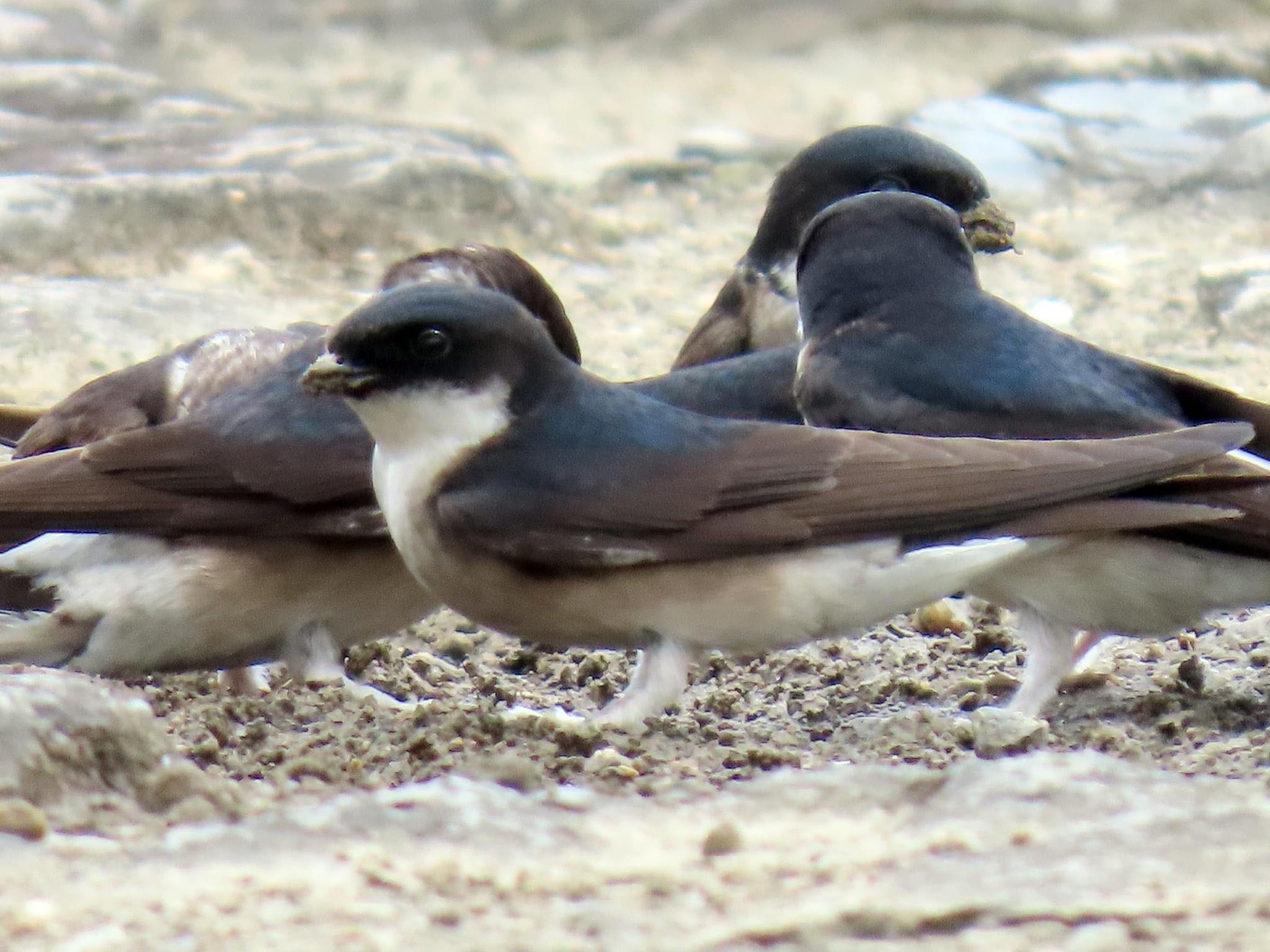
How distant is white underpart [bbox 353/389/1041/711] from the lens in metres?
3.75

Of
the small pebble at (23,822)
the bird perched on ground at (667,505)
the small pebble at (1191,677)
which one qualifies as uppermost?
the bird perched on ground at (667,505)

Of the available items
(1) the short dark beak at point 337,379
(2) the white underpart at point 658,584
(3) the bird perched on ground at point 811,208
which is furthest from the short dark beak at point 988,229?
(1) the short dark beak at point 337,379

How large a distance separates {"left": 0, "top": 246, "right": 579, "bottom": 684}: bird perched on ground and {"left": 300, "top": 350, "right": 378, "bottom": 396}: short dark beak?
16.3 inches

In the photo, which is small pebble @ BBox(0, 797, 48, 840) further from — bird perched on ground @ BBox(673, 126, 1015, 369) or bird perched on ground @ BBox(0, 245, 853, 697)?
bird perched on ground @ BBox(673, 126, 1015, 369)

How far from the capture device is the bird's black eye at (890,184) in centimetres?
550

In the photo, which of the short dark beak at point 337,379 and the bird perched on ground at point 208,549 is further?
the bird perched on ground at point 208,549

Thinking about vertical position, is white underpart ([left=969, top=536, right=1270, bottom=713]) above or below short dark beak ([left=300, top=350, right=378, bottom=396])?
below

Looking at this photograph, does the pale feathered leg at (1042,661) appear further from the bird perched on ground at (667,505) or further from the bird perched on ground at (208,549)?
the bird perched on ground at (208,549)

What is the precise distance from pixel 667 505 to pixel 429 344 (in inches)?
19.6

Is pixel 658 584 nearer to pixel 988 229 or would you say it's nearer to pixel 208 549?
pixel 208 549

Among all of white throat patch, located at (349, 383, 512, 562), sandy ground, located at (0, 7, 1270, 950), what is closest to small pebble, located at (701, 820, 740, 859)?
sandy ground, located at (0, 7, 1270, 950)

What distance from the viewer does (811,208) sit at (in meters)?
5.75

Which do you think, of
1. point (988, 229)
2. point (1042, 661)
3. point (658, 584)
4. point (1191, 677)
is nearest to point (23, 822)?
point (658, 584)

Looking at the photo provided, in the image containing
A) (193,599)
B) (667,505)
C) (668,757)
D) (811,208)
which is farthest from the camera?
(811,208)
